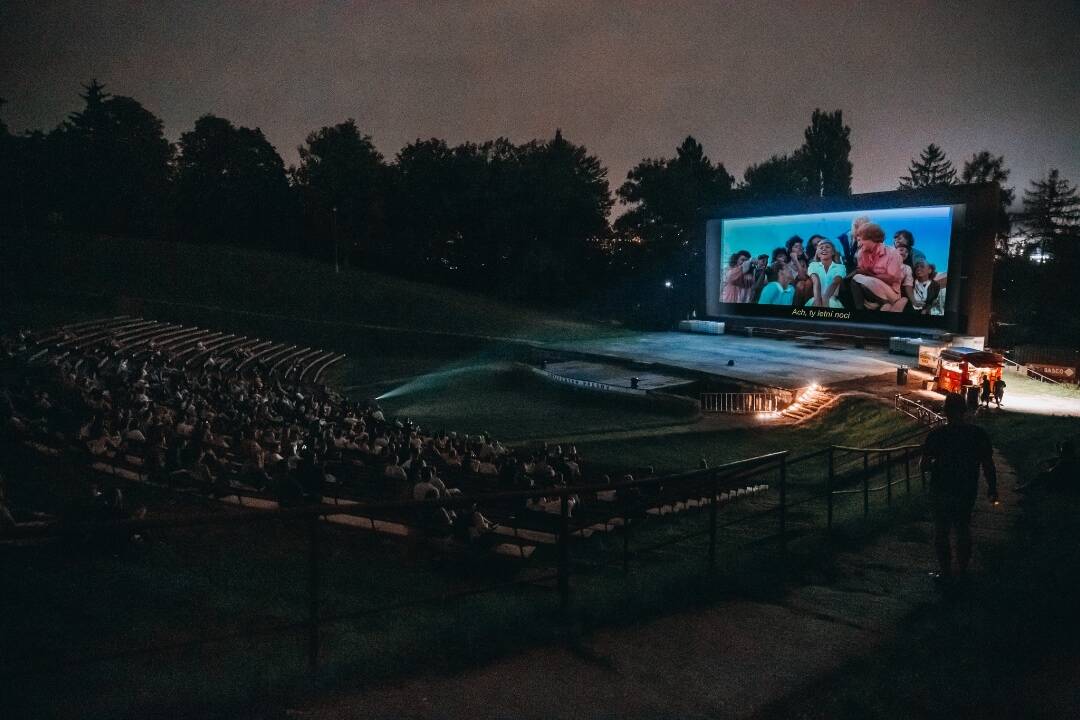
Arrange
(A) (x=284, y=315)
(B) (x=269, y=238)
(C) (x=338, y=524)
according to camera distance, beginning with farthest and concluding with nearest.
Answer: (B) (x=269, y=238) < (A) (x=284, y=315) < (C) (x=338, y=524)

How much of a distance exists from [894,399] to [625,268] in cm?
3875

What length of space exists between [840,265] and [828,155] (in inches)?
1570

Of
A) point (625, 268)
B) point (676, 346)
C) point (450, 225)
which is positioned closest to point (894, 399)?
point (676, 346)

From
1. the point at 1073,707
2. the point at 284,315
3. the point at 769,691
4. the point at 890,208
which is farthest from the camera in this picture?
the point at 284,315

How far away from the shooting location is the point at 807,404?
24.3m

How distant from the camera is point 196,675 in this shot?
379 cm

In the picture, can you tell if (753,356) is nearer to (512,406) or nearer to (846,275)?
(846,275)

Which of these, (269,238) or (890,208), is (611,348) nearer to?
(890,208)

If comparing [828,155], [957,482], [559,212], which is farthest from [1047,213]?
[957,482]

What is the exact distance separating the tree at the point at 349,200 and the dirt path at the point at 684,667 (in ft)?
204

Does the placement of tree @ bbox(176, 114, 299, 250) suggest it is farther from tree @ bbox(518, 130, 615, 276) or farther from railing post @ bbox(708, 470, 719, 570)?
railing post @ bbox(708, 470, 719, 570)

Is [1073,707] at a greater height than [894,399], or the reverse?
[1073,707]

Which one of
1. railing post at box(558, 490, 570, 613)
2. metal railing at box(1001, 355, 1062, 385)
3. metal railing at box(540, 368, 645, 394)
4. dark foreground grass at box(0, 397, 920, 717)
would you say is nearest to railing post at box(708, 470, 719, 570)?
dark foreground grass at box(0, 397, 920, 717)

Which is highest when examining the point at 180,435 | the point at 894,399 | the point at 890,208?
the point at 890,208
